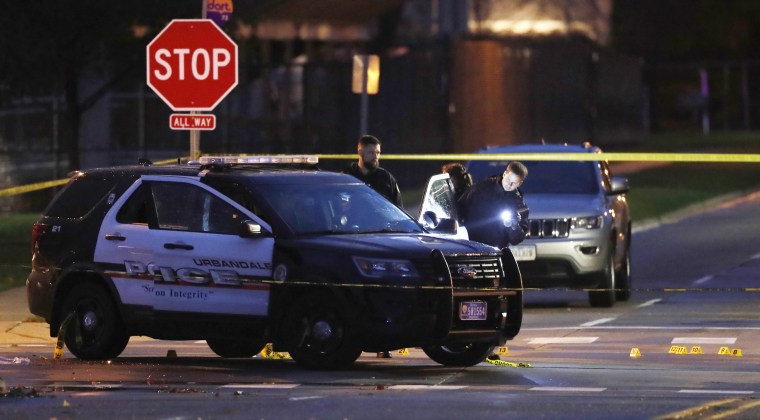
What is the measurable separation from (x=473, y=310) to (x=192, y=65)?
7983 mm

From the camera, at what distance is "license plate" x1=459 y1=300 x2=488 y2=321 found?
13.7 m

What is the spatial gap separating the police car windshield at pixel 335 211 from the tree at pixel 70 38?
11.7 meters

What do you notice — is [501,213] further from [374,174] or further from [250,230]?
[250,230]

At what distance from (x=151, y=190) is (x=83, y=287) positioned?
98 cm

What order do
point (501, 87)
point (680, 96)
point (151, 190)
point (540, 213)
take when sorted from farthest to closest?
1. point (680, 96)
2. point (501, 87)
3. point (540, 213)
4. point (151, 190)

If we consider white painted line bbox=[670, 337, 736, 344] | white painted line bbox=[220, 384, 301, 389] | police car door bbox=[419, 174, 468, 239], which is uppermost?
police car door bbox=[419, 174, 468, 239]

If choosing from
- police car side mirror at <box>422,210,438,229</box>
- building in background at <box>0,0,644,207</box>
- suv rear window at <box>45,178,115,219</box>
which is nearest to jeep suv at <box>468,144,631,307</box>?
police car side mirror at <box>422,210,438,229</box>

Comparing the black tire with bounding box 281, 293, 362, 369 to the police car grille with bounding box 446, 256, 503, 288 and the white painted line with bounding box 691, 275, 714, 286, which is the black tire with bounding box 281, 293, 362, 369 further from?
the white painted line with bounding box 691, 275, 714, 286

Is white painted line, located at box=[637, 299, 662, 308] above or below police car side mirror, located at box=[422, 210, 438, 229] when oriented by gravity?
below

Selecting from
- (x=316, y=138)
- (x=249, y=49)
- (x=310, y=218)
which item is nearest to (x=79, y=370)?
(x=310, y=218)

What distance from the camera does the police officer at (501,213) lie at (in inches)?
656

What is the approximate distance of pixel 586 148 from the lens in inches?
822

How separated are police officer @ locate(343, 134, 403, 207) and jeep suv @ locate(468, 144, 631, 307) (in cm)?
332

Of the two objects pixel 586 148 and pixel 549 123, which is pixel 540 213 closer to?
pixel 586 148
